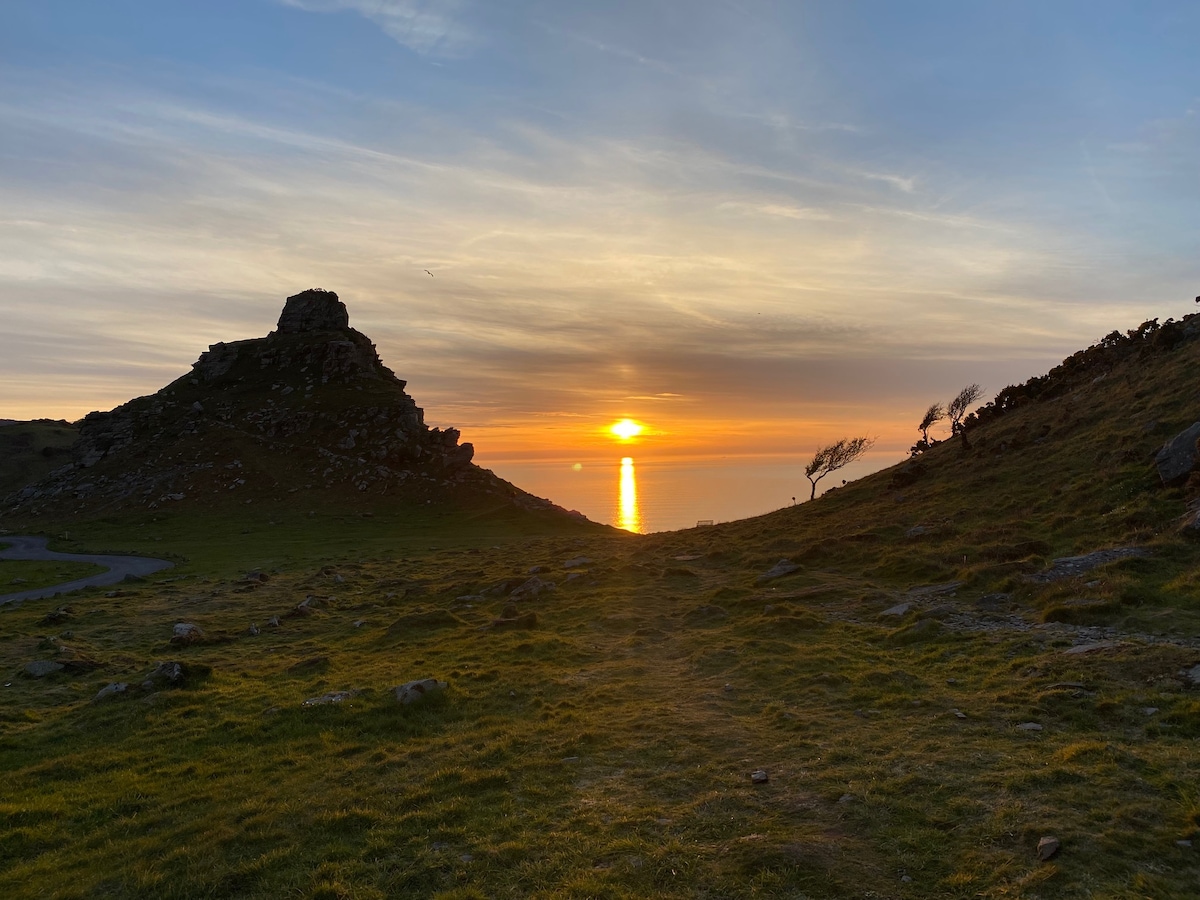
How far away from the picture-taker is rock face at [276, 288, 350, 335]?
144 metres

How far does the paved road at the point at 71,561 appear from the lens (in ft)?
154

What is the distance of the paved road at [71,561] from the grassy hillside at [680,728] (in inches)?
287

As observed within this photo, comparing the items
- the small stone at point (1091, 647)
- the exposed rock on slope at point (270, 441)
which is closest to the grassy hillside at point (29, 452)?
the exposed rock on slope at point (270, 441)

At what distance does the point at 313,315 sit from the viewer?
472ft

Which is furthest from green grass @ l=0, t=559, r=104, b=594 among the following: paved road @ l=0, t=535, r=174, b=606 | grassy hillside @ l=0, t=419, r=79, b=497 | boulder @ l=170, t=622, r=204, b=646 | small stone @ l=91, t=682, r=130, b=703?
grassy hillside @ l=0, t=419, r=79, b=497

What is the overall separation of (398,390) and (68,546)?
210 feet

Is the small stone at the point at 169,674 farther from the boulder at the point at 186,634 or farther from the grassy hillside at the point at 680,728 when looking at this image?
the boulder at the point at 186,634

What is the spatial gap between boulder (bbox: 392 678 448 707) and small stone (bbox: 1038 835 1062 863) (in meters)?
17.2

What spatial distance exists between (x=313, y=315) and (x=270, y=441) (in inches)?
1667

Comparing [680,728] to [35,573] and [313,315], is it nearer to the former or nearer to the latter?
[35,573]

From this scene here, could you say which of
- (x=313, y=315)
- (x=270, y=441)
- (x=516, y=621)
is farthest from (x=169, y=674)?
(x=313, y=315)

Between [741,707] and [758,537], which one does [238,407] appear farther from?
[741,707]

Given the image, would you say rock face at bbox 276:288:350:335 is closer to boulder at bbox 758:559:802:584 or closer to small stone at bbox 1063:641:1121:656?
boulder at bbox 758:559:802:584

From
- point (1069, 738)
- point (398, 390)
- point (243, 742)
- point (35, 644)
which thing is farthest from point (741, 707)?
point (398, 390)
